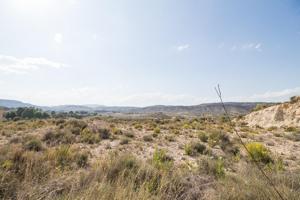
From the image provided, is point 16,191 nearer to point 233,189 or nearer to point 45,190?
point 45,190

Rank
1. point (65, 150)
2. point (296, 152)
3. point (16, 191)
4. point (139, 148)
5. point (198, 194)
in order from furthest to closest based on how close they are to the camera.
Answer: point (139, 148), point (296, 152), point (65, 150), point (198, 194), point (16, 191)

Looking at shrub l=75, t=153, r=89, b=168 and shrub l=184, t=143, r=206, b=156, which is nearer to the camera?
shrub l=75, t=153, r=89, b=168

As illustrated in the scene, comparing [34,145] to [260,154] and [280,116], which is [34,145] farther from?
[280,116]

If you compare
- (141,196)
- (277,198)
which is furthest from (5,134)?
(277,198)

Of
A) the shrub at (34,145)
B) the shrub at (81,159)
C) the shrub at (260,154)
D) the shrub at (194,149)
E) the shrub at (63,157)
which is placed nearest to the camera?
the shrub at (63,157)

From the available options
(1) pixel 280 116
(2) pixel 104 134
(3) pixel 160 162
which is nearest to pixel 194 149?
(3) pixel 160 162

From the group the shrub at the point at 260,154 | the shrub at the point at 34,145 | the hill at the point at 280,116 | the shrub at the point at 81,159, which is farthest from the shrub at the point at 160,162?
the hill at the point at 280,116

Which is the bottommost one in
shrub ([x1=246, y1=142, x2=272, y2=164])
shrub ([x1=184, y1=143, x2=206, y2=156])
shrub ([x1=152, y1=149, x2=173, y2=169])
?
shrub ([x1=184, y1=143, x2=206, y2=156])

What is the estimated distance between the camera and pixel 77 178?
13.2 feet

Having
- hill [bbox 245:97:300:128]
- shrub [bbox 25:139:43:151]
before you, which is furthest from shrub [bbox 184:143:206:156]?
hill [bbox 245:97:300:128]

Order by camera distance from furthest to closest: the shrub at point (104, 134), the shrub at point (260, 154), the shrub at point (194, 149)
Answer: the shrub at point (104, 134) < the shrub at point (194, 149) < the shrub at point (260, 154)

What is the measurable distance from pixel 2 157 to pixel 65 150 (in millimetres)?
1905

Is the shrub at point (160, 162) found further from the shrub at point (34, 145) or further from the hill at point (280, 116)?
the hill at point (280, 116)

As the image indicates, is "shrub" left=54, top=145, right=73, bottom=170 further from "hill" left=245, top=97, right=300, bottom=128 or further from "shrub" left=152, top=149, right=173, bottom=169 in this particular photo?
"hill" left=245, top=97, right=300, bottom=128
